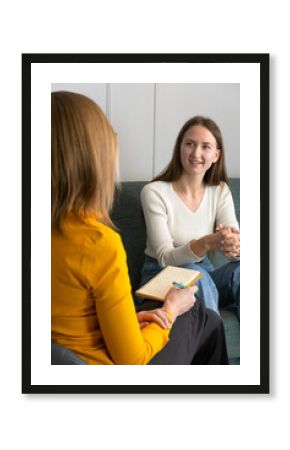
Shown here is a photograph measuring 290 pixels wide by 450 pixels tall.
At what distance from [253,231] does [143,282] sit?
1.07ft

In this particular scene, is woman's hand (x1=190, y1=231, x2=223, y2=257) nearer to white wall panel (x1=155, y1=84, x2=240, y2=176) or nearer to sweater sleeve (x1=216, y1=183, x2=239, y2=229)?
sweater sleeve (x1=216, y1=183, x2=239, y2=229)

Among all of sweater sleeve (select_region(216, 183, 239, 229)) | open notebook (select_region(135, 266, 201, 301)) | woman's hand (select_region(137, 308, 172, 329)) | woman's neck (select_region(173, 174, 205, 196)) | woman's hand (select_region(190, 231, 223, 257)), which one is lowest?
woman's hand (select_region(137, 308, 172, 329))

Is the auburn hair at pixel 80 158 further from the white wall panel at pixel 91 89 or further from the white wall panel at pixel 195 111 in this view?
the white wall panel at pixel 195 111

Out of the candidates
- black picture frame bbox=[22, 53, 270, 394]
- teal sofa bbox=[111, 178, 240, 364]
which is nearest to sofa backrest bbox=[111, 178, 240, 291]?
teal sofa bbox=[111, 178, 240, 364]

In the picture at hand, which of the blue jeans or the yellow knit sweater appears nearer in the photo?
the yellow knit sweater

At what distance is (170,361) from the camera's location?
1.39 metres

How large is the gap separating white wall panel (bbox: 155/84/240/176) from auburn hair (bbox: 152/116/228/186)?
1 cm

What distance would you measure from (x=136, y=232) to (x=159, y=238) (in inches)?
2.7

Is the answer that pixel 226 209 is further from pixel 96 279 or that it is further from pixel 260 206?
pixel 96 279

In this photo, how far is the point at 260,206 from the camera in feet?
4.57

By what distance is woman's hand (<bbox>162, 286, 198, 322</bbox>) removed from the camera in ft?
4.52

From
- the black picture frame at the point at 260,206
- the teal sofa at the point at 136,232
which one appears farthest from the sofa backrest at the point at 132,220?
the black picture frame at the point at 260,206

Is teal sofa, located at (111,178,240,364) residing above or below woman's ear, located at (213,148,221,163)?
below
